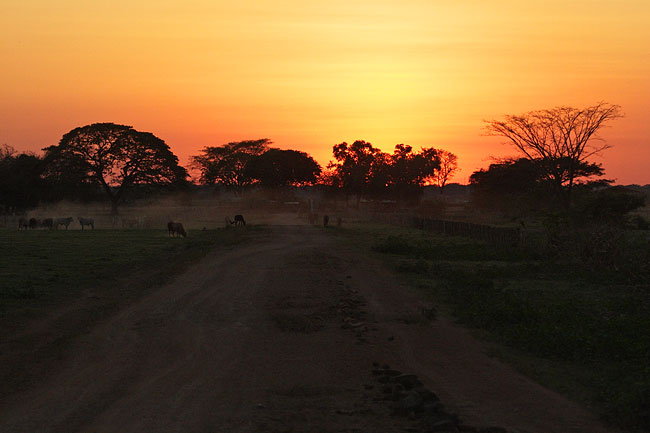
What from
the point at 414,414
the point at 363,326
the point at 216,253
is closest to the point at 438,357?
the point at 363,326

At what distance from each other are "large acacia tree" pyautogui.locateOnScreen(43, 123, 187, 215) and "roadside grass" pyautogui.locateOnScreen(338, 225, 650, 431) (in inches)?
2076

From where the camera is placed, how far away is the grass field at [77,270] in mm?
15047

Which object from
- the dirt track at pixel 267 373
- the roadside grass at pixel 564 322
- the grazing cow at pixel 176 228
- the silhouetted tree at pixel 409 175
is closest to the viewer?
the dirt track at pixel 267 373

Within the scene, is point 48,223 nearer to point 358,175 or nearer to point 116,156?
point 116,156

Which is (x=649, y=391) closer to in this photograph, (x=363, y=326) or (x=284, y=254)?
(x=363, y=326)

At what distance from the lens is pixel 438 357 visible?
9547 mm

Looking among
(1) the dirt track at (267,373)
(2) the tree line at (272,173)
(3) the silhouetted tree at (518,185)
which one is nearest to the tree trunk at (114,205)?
(2) the tree line at (272,173)

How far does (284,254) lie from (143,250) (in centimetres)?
876

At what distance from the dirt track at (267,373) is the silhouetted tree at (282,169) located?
88235 millimetres

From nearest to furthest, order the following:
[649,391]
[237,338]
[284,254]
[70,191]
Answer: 1. [649,391]
2. [237,338]
3. [284,254]
4. [70,191]

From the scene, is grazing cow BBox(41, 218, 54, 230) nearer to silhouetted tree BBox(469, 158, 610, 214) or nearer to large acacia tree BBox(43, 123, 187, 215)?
large acacia tree BBox(43, 123, 187, 215)

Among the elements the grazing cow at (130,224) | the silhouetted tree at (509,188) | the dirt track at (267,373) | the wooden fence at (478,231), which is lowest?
the grazing cow at (130,224)

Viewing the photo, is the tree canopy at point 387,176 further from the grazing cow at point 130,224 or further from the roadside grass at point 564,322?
the roadside grass at point 564,322

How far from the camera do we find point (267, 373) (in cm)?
838
